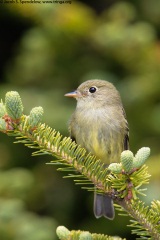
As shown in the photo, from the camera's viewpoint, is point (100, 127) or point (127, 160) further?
point (100, 127)

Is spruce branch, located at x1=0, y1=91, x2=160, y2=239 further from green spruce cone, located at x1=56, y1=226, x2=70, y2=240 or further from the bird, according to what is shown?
the bird

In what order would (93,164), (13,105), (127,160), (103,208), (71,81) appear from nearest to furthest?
1. (127,160)
2. (13,105)
3. (93,164)
4. (103,208)
5. (71,81)

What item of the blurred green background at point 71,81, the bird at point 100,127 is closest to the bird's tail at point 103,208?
the bird at point 100,127

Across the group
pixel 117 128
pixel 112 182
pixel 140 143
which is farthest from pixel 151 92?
pixel 112 182

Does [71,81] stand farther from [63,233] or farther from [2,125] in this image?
[63,233]

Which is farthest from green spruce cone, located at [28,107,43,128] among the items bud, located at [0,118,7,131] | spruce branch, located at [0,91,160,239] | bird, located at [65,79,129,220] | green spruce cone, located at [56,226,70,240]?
bird, located at [65,79,129,220]

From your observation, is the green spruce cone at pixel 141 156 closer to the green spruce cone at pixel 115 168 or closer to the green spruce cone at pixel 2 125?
the green spruce cone at pixel 115 168

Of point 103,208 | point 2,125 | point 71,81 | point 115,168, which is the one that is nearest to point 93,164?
point 115,168

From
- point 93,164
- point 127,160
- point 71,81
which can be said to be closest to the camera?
point 127,160
